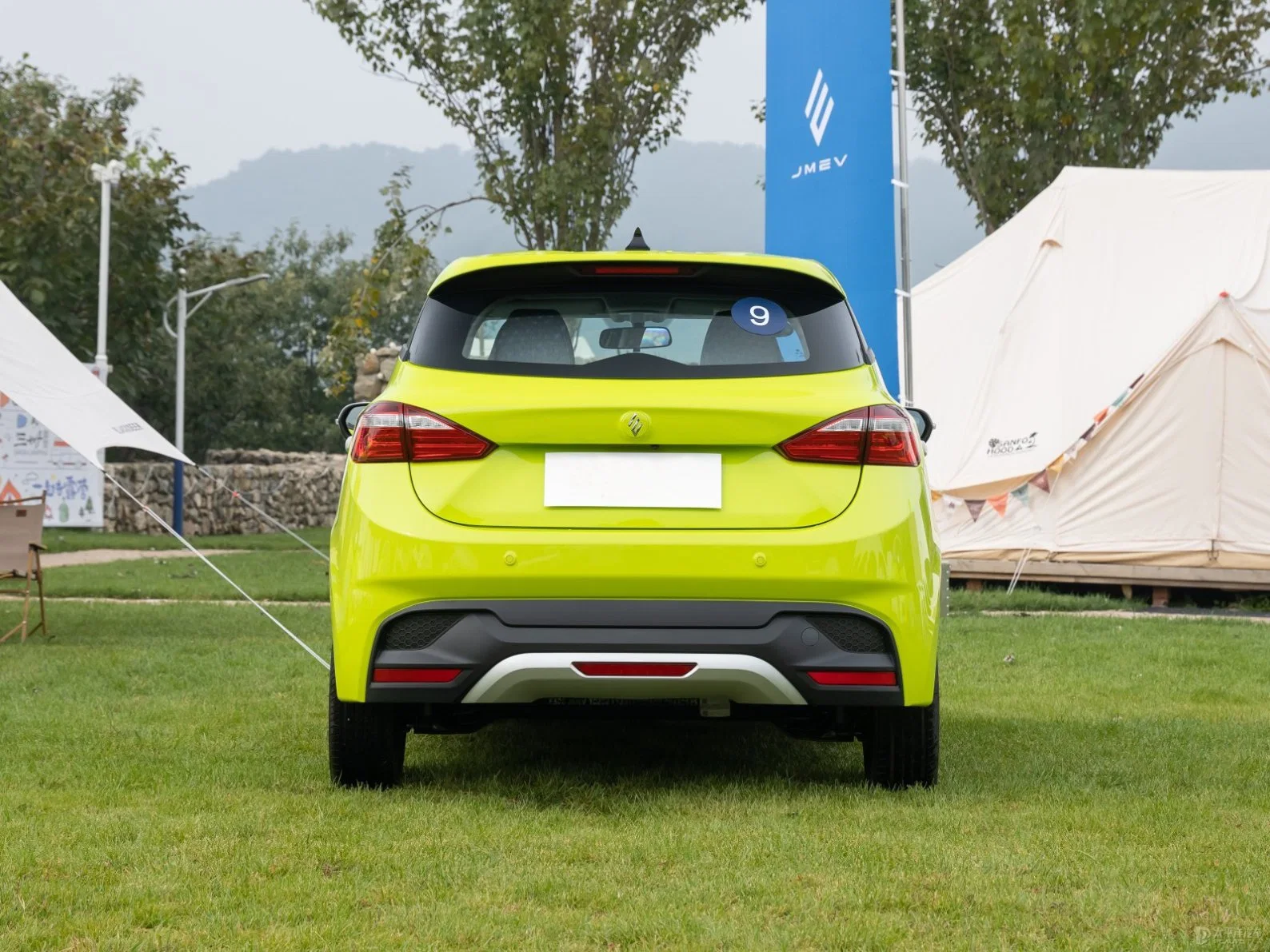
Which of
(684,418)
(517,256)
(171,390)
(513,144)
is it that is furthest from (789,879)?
(171,390)

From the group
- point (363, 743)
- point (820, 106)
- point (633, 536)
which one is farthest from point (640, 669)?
point (820, 106)

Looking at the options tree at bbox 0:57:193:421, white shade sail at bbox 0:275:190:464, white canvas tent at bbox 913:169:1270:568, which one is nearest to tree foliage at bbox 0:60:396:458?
tree at bbox 0:57:193:421

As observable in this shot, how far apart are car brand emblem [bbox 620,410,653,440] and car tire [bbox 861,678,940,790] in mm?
1204

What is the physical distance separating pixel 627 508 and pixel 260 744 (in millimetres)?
2329

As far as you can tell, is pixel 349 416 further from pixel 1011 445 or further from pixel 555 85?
pixel 555 85

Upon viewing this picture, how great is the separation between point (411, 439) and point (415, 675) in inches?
26.9

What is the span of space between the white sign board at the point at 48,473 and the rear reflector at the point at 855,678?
20460 millimetres

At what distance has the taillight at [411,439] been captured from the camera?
4887mm

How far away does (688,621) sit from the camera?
15.8 ft

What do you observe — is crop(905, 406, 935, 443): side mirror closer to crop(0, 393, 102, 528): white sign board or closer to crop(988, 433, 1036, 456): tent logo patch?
crop(988, 433, 1036, 456): tent logo patch

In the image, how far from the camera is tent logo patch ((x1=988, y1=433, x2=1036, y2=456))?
637 inches

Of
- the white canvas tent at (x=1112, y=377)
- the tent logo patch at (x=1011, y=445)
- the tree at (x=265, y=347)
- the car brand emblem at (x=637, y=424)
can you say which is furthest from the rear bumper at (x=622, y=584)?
the tree at (x=265, y=347)

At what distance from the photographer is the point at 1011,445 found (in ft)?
53.8

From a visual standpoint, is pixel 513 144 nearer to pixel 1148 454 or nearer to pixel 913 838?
pixel 1148 454
